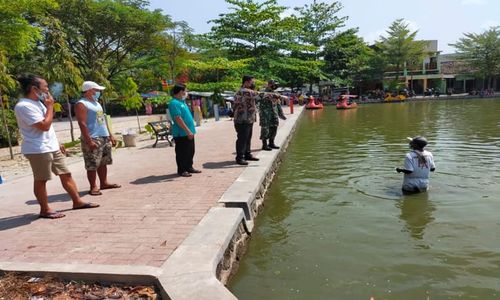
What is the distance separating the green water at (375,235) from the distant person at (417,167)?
20cm

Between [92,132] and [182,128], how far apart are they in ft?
5.15

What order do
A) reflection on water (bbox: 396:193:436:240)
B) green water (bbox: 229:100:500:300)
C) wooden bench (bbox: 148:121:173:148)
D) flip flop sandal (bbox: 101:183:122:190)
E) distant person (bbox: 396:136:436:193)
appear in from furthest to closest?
1. wooden bench (bbox: 148:121:173:148)
2. flip flop sandal (bbox: 101:183:122:190)
3. distant person (bbox: 396:136:436:193)
4. reflection on water (bbox: 396:193:436:240)
5. green water (bbox: 229:100:500:300)

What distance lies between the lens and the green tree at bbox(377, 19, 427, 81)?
4578 cm

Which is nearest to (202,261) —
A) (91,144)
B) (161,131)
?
(91,144)

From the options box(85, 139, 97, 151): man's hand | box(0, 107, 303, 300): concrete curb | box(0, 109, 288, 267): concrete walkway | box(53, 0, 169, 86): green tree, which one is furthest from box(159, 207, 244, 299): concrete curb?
box(53, 0, 169, 86): green tree

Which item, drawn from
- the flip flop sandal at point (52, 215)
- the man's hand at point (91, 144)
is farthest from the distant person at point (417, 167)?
the flip flop sandal at point (52, 215)

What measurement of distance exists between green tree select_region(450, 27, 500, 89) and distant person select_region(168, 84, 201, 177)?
47110mm

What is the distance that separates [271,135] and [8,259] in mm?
7021

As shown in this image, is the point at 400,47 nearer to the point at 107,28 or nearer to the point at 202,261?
the point at 107,28

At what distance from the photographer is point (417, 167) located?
6562 millimetres

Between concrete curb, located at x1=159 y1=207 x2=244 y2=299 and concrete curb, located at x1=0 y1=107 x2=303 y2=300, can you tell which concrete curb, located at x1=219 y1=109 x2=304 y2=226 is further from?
concrete curb, located at x1=159 y1=207 x2=244 y2=299

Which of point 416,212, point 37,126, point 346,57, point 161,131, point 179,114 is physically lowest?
point 416,212

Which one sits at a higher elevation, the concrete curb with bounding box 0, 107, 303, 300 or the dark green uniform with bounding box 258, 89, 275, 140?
the dark green uniform with bounding box 258, 89, 275, 140

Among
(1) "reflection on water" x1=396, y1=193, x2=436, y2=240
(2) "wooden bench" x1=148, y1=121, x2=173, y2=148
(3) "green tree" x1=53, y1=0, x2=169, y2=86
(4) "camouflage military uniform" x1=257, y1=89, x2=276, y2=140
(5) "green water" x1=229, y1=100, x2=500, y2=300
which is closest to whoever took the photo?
(5) "green water" x1=229, y1=100, x2=500, y2=300
